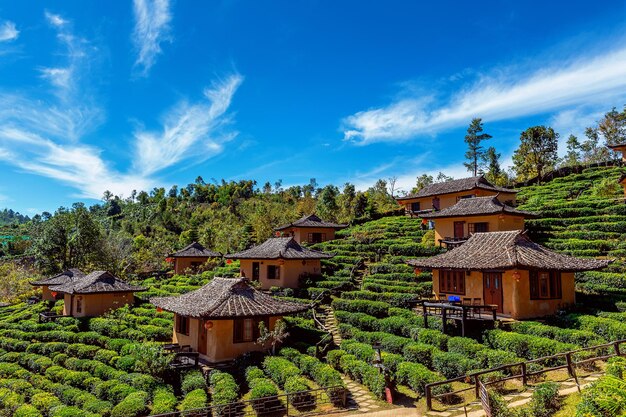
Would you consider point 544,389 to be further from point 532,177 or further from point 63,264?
point 532,177

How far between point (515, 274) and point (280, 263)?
1856 cm

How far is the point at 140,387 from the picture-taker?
725 inches

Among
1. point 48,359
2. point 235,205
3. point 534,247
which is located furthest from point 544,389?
point 235,205

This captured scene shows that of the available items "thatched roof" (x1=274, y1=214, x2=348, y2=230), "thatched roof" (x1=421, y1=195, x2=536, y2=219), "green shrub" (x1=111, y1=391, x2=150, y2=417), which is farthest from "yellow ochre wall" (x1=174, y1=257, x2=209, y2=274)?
"green shrub" (x1=111, y1=391, x2=150, y2=417)

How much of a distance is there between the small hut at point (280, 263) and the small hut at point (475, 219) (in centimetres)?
1010

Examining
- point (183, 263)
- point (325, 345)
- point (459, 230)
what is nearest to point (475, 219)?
point (459, 230)

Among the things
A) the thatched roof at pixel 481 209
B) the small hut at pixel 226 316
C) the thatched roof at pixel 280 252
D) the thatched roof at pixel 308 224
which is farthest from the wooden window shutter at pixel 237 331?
the thatched roof at pixel 308 224

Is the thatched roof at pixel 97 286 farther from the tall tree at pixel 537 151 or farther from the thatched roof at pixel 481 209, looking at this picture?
the tall tree at pixel 537 151

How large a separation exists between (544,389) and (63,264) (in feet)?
187

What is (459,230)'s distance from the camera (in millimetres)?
36156

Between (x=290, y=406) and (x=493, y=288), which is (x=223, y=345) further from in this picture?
(x=493, y=288)

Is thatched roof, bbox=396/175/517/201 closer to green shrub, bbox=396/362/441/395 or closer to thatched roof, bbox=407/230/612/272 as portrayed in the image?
thatched roof, bbox=407/230/612/272

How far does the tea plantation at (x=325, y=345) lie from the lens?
16812 millimetres

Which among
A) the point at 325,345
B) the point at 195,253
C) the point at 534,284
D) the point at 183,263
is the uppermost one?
the point at 195,253
